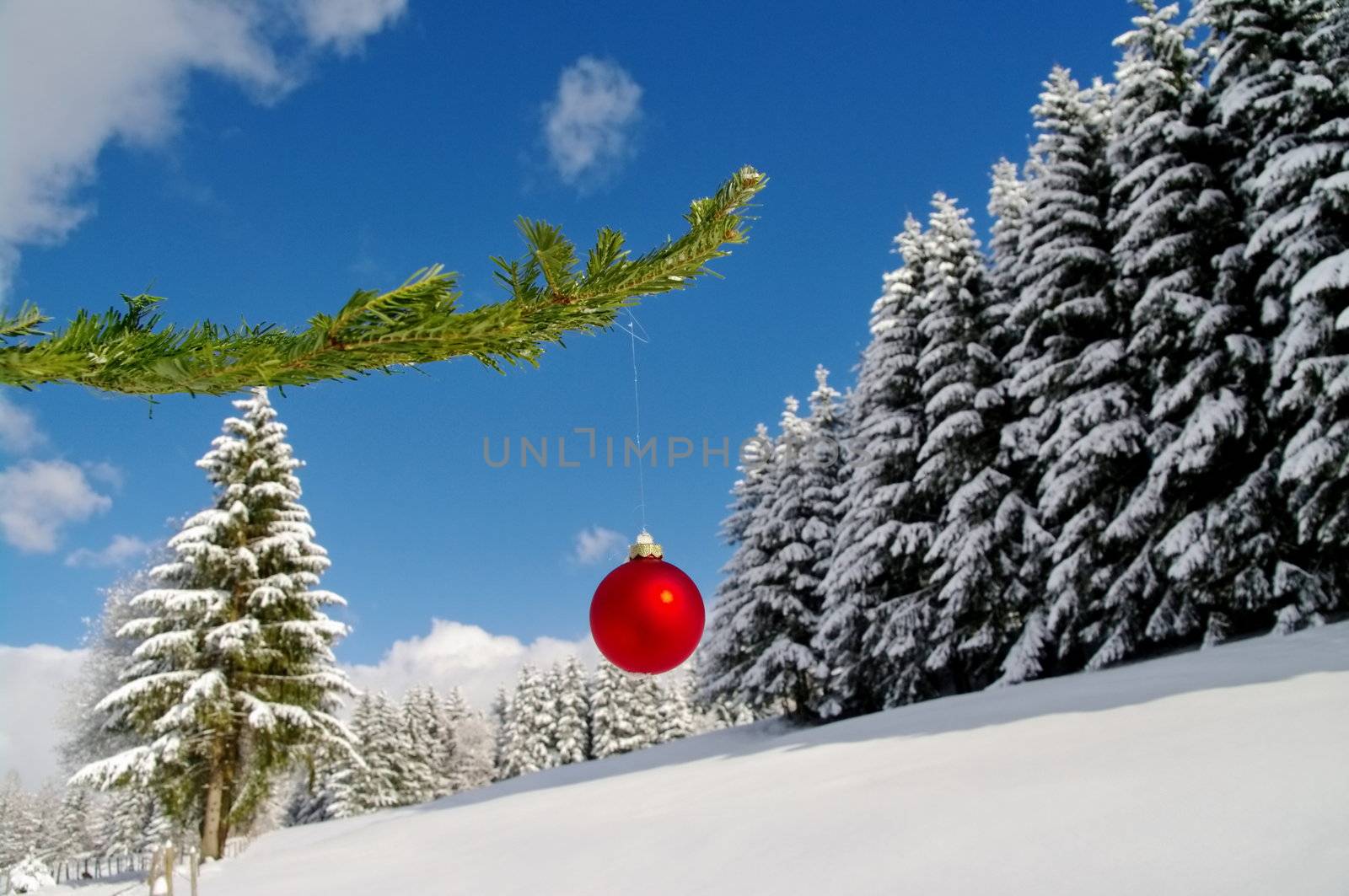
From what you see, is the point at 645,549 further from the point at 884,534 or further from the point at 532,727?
the point at 532,727

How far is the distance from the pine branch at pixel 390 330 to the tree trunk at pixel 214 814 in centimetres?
1759

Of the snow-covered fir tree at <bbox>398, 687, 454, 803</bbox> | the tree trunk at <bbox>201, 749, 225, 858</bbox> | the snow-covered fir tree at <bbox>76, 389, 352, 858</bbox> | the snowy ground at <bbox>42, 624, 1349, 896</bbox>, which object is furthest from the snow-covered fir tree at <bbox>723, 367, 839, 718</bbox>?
the snow-covered fir tree at <bbox>398, 687, 454, 803</bbox>

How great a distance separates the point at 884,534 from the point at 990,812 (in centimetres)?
1228

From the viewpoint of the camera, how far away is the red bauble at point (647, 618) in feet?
10.0

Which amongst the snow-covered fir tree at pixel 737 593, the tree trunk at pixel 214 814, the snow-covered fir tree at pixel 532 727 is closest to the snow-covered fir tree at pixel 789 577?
the snow-covered fir tree at pixel 737 593

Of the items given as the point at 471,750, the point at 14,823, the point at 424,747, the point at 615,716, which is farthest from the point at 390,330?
the point at 471,750

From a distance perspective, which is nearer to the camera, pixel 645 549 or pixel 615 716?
pixel 645 549

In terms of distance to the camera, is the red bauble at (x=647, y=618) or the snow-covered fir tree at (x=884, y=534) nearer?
the red bauble at (x=647, y=618)

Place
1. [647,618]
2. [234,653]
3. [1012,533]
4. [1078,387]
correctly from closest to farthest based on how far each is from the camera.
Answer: [647,618], [234,653], [1078,387], [1012,533]

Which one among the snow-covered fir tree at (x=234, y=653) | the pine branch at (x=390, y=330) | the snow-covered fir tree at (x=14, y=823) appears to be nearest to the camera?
the pine branch at (x=390, y=330)

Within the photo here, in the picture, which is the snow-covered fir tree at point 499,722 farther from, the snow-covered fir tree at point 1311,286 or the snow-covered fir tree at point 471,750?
the snow-covered fir tree at point 1311,286

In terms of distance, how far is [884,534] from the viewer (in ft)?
63.9

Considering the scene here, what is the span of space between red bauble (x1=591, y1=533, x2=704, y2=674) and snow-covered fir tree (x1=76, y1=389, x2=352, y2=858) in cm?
1569

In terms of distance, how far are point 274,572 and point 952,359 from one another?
50.1 feet
